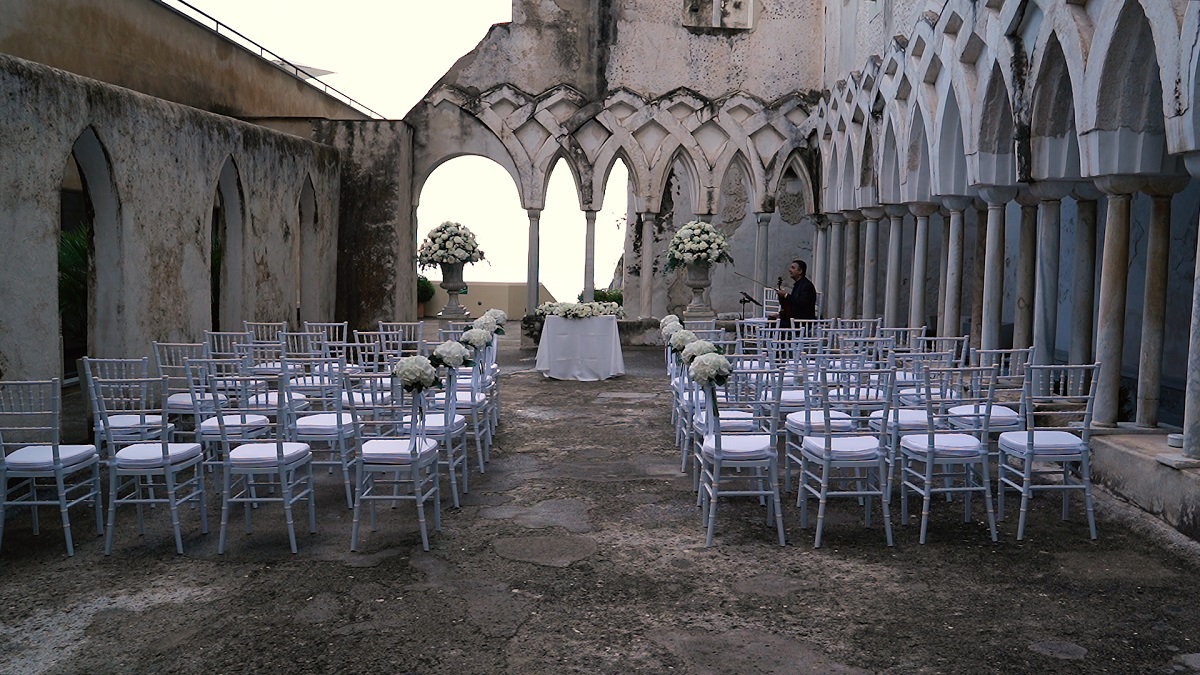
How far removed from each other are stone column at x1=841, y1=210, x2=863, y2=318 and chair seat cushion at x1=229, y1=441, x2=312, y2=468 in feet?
34.8

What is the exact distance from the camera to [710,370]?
5.52 meters

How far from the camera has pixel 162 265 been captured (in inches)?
364

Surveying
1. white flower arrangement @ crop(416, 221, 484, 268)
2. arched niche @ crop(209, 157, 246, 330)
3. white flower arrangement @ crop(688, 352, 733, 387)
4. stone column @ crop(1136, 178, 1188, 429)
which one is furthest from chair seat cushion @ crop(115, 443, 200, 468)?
white flower arrangement @ crop(416, 221, 484, 268)

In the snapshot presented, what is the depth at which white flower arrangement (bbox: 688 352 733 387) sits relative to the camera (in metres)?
5.51

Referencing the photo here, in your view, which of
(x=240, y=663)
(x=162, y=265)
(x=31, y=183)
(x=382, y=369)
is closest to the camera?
(x=240, y=663)

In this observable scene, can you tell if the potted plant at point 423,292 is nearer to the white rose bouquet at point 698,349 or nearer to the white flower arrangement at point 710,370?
the white rose bouquet at point 698,349

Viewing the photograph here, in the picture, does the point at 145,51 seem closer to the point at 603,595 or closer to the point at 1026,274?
the point at 603,595

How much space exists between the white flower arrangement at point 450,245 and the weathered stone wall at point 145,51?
11.9ft

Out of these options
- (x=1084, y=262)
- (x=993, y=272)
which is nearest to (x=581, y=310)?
(x=993, y=272)

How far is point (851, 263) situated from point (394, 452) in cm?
1093

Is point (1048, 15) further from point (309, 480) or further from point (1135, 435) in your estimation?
point (309, 480)

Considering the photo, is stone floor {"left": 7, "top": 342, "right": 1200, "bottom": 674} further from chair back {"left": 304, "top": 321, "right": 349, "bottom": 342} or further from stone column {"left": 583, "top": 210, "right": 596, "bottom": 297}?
stone column {"left": 583, "top": 210, "right": 596, "bottom": 297}

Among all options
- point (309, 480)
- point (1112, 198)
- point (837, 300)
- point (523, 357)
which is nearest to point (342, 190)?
point (523, 357)

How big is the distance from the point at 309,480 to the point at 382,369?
449cm
